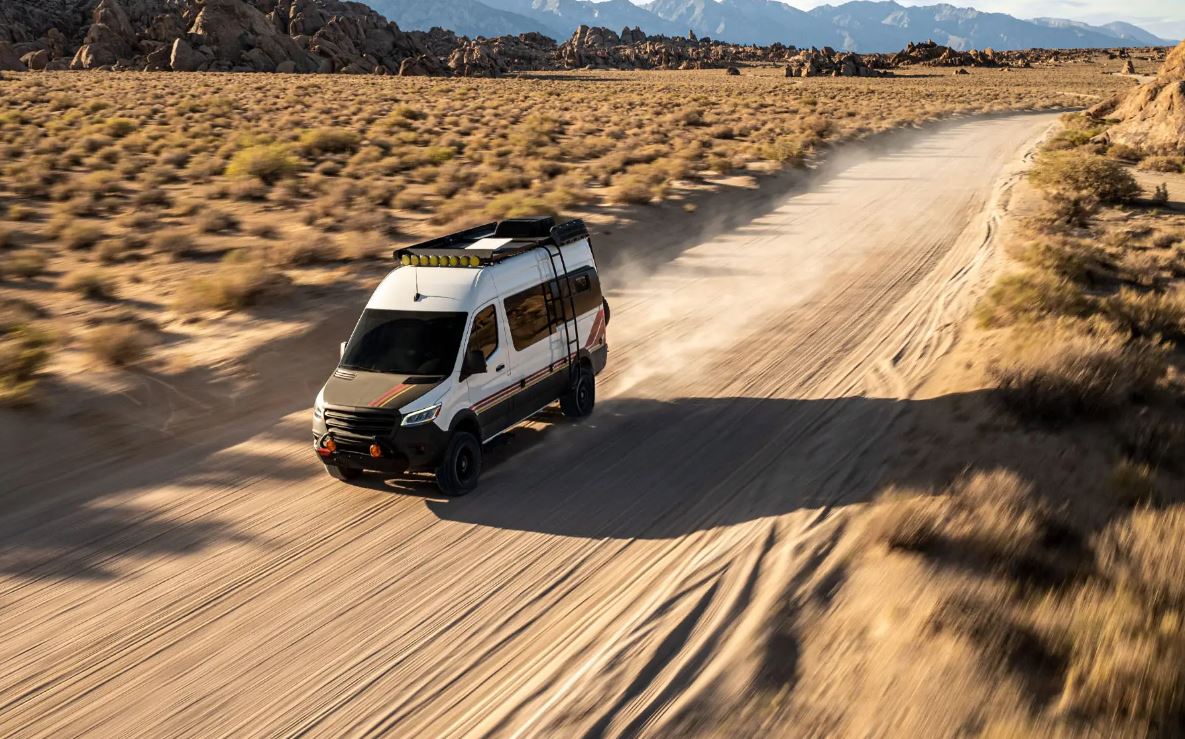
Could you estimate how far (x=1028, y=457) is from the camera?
852 cm

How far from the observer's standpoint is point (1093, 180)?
24.5m

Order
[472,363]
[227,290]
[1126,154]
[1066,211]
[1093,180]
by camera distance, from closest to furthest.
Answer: [472,363], [227,290], [1066,211], [1093,180], [1126,154]

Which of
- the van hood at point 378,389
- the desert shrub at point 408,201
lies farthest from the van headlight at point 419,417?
the desert shrub at point 408,201

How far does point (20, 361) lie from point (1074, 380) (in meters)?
12.3

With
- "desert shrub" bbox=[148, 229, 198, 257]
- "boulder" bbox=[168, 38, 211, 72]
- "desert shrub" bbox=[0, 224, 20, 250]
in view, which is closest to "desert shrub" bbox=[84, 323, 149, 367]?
"desert shrub" bbox=[148, 229, 198, 257]

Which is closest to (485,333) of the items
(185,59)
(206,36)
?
(185,59)

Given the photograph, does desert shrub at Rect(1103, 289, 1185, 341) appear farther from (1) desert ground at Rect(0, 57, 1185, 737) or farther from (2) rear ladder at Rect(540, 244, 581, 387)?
(2) rear ladder at Rect(540, 244, 581, 387)

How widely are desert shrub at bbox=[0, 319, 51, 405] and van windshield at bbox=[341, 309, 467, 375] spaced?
13.7 ft

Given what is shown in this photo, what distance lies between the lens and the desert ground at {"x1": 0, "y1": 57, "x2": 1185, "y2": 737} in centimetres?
572

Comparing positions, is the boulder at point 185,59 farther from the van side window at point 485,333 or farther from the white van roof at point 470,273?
the van side window at point 485,333

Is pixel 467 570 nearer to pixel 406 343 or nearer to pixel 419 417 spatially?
pixel 419 417

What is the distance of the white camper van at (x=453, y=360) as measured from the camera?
831cm

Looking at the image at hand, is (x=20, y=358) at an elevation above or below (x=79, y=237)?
below

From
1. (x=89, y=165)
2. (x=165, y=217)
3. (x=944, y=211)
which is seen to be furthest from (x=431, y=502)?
(x=89, y=165)
